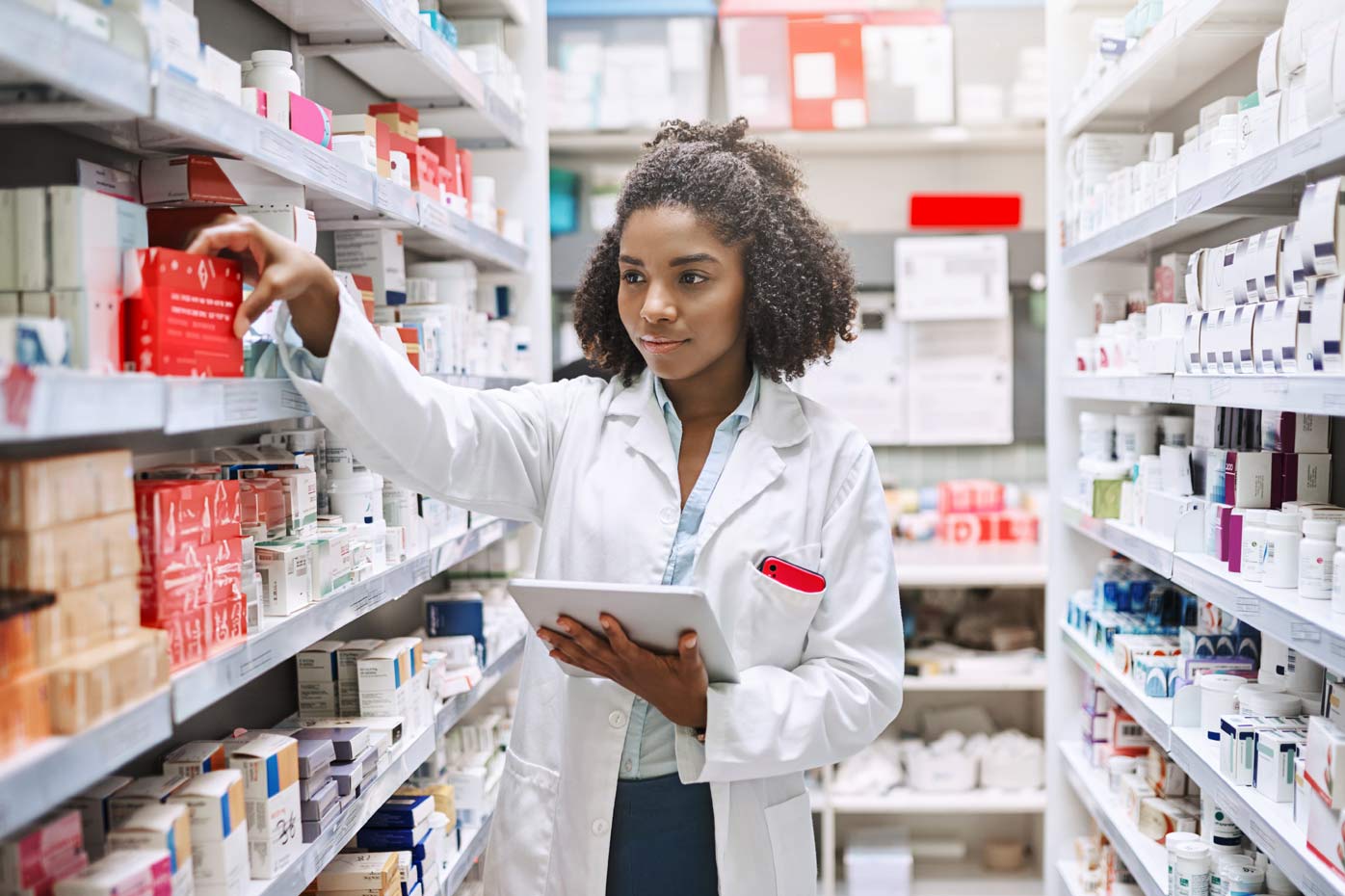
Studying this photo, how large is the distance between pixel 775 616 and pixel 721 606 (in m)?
0.09

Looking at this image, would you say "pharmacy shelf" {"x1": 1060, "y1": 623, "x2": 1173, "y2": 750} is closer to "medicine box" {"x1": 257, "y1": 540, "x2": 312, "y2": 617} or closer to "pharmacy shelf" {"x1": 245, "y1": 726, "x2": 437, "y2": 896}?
"pharmacy shelf" {"x1": 245, "y1": 726, "x2": 437, "y2": 896}

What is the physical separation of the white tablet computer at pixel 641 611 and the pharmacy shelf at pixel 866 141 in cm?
297

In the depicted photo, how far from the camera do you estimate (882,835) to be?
466 cm

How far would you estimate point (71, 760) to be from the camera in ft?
3.83

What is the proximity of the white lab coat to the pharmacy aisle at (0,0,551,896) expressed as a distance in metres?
0.25

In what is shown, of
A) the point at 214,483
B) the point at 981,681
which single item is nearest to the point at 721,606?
the point at 214,483

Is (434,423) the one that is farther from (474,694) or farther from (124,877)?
(474,694)

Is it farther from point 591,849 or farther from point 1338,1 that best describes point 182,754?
point 1338,1

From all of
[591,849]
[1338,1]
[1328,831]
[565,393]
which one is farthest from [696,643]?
[1338,1]

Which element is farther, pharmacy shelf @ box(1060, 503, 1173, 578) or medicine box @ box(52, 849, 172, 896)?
pharmacy shelf @ box(1060, 503, 1173, 578)

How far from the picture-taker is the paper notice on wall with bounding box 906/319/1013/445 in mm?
4891

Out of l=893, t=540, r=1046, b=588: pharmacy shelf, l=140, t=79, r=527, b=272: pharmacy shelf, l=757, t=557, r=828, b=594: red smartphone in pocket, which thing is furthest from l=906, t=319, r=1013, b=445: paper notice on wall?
l=757, t=557, r=828, b=594: red smartphone in pocket

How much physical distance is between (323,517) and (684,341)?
0.77 metres

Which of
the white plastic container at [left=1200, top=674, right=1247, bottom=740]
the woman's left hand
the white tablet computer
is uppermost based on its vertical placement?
the white tablet computer
